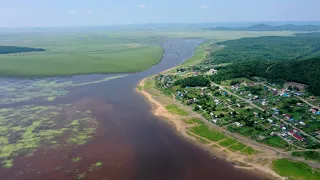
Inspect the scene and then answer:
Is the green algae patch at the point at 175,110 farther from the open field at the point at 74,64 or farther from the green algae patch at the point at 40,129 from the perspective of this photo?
the open field at the point at 74,64

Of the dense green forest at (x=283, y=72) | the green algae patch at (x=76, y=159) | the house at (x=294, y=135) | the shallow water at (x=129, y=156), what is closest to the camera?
the shallow water at (x=129, y=156)

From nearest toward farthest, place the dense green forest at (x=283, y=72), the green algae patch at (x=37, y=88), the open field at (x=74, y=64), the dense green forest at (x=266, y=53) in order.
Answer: the green algae patch at (x=37, y=88) < the dense green forest at (x=283, y=72) < the open field at (x=74, y=64) < the dense green forest at (x=266, y=53)

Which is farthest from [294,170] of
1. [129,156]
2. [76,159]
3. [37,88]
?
[37,88]

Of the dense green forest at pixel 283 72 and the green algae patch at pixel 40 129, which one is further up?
the dense green forest at pixel 283 72

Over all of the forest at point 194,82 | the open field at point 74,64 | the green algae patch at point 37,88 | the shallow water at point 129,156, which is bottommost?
the shallow water at point 129,156

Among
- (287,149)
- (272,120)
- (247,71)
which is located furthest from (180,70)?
(287,149)

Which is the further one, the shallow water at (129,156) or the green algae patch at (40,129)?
the green algae patch at (40,129)

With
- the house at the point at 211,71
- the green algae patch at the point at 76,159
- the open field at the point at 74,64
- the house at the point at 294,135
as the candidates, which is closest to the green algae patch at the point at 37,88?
the open field at the point at 74,64

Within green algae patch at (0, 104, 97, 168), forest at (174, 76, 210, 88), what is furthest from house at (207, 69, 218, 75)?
green algae patch at (0, 104, 97, 168)
